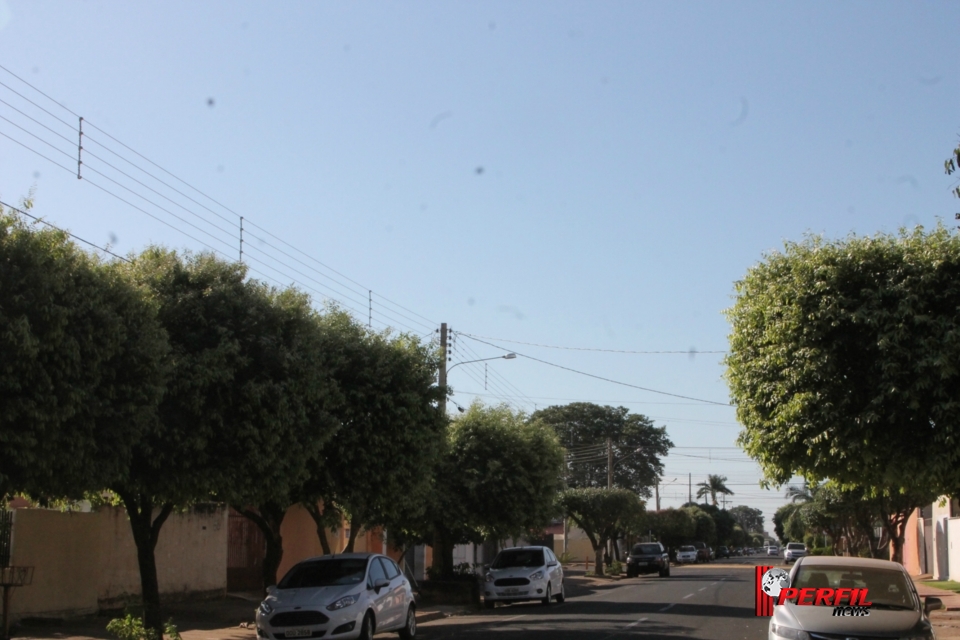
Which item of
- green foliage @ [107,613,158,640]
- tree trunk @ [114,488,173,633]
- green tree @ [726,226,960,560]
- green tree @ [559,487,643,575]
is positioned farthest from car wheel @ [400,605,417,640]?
green tree @ [559,487,643,575]

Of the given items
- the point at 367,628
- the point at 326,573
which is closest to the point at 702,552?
the point at 326,573

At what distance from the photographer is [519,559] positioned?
2819 cm

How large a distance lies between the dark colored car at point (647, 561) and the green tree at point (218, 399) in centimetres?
3651

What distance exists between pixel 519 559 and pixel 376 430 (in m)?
9.78

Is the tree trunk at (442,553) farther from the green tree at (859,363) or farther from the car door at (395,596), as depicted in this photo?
the green tree at (859,363)

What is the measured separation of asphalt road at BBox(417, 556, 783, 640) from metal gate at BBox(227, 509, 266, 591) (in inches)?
248

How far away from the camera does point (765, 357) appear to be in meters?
14.4

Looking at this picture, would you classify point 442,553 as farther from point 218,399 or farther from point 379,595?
point 218,399

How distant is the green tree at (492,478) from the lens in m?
28.3

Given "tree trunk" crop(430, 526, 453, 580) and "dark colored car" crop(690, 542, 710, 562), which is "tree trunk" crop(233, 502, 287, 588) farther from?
"dark colored car" crop(690, 542, 710, 562)

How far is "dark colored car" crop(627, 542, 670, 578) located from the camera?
50375 mm

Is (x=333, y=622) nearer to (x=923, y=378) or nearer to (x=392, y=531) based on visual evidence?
(x=923, y=378)

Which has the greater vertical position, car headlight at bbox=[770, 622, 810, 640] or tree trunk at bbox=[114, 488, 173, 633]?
tree trunk at bbox=[114, 488, 173, 633]

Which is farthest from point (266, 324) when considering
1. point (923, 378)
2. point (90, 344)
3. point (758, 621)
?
point (758, 621)
